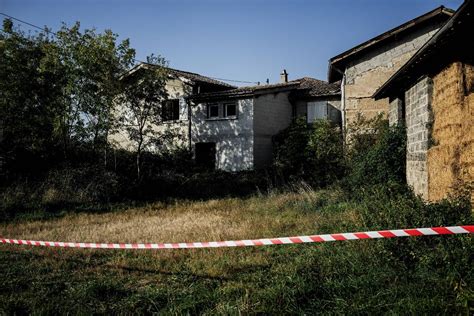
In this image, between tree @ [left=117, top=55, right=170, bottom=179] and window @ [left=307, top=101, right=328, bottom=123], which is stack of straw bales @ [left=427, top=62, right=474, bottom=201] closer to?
tree @ [left=117, top=55, right=170, bottom=179]

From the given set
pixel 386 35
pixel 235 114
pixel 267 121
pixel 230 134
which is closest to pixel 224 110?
pixel 235 114

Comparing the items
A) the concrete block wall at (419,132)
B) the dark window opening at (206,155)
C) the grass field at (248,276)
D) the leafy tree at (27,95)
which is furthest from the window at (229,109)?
the grass field at (248,276)

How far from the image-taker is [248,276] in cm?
465

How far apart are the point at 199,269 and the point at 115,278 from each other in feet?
4.17

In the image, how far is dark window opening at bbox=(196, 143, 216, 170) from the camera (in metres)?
20.4

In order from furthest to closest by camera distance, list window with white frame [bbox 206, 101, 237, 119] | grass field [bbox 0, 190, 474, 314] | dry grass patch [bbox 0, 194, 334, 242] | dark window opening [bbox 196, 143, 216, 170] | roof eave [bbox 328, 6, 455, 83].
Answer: dark window opening [bbox 196, 143, 216, 170] < window with white frame [bbox 206, 101, 237, 119] < roof eave [bbox 328, 6, 455, 83] < dry grass patch [bbox 0, 194, 334, 242] < grass field [bbox 0, 190, 474, 314]

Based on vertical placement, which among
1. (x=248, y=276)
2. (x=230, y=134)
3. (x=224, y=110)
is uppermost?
(x=224, y=110)

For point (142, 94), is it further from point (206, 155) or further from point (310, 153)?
point (310, 153)

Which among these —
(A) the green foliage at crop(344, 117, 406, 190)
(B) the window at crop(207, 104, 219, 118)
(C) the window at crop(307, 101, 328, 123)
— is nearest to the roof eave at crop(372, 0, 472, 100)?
(A) the green foliage at crop(344, 117, 406, 190)

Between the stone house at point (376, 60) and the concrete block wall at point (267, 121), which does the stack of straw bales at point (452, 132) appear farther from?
the concrete block wall at point (267, 121)

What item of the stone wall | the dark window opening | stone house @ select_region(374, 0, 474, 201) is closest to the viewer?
stone house @ select_region(374, 0, 474, 201)

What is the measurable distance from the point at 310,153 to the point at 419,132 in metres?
9.95

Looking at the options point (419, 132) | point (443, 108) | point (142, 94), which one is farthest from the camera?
point (142, 94)

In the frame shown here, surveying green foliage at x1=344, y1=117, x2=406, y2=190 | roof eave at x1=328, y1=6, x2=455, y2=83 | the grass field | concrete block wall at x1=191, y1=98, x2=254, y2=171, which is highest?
roof eave at x1=328, y1=6, x2=455, y2=83
